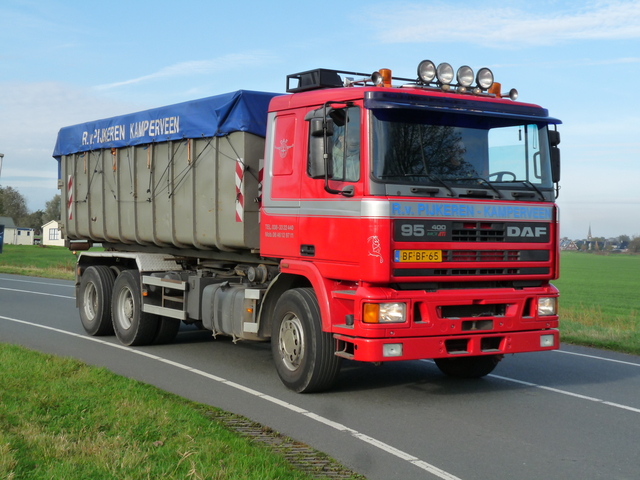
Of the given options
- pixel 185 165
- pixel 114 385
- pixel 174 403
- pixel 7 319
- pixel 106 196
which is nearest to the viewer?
pixel 174 403

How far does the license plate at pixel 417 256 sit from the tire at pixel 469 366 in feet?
6.62

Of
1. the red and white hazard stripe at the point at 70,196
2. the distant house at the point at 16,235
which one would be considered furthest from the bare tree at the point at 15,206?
the red and white hazard stripe at the point at 70,196

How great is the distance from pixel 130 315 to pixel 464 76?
6292 millimetres

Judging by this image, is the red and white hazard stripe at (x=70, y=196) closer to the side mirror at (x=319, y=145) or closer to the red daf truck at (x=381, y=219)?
the red daf truck at (x=381, y=219)

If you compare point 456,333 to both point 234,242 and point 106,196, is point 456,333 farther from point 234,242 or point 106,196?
point 106,196

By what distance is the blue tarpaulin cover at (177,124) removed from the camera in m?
9.49

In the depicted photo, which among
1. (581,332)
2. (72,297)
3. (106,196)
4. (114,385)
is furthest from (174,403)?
(72,297)

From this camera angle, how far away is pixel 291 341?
8.42 meters

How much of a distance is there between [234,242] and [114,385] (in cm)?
244

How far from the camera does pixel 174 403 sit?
723 cm

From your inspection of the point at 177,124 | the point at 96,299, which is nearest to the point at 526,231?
the point at 177,124

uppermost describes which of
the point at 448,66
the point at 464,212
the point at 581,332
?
the point at 448,66

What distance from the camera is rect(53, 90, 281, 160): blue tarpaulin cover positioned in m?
9.49

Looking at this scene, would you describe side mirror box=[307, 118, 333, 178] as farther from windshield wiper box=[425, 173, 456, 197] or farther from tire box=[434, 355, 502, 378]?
tire box=[434, 355, 502, 378]
